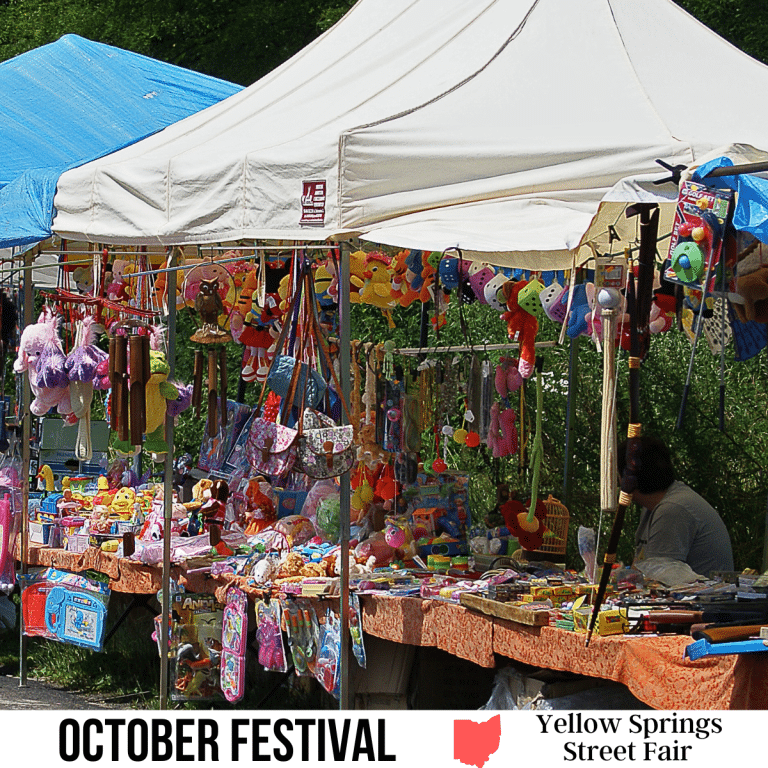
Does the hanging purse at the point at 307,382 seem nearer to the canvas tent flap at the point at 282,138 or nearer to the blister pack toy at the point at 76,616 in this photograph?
the canvas tent flap at the point at 282,138

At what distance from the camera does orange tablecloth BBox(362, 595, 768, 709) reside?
4090 millimetres

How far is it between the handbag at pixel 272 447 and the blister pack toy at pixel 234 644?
88 centimetres

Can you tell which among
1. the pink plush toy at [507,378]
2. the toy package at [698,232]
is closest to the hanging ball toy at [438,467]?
the pink plush toy at [507,378]

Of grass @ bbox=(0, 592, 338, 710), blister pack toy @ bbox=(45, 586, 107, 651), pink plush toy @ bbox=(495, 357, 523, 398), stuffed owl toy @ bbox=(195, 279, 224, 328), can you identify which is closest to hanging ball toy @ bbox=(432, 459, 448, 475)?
pink plush toy @ bbox=(495, 357, 523, 398)

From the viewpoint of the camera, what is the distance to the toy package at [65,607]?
22.4 ft

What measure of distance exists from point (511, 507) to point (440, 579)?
872 mm

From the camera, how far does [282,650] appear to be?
19.1 feet

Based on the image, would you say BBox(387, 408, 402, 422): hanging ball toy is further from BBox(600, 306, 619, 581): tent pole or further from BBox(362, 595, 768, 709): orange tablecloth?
BBox(600, 306, 619, 581): tent pole

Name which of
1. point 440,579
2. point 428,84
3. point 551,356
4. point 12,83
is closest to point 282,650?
point 440,579

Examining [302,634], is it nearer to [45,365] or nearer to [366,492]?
[366,492]

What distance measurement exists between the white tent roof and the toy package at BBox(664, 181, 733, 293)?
1.56 ft

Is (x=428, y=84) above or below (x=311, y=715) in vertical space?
above

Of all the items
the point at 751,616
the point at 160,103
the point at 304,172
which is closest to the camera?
the point at 751,616

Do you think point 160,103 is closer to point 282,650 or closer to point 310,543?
point 310,543
